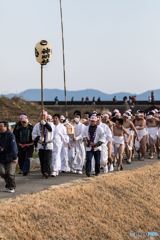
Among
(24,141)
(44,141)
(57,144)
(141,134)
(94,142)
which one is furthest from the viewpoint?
(141,134)

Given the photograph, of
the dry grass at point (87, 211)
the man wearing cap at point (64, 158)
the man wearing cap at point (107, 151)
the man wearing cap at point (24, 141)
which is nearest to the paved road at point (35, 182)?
the man wearing cap at point (24, 141)

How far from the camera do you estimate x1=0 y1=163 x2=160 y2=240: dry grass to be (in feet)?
36.0

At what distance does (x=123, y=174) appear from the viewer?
1609 cm

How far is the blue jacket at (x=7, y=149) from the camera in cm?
1291

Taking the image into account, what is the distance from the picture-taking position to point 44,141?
625 inches

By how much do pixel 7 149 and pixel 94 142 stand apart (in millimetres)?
3609

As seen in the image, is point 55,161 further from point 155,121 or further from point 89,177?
point 155,121

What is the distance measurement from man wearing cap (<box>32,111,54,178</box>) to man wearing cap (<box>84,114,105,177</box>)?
0.96 m

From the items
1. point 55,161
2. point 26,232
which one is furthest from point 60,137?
A: point 26,232

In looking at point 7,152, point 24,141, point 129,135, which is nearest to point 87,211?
point 7,152

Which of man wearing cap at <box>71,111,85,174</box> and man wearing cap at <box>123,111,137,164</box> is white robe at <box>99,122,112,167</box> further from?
man wearing cap at <box>123,111,137,164</box>

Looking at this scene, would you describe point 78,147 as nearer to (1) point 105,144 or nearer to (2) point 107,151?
(2) point 107,151

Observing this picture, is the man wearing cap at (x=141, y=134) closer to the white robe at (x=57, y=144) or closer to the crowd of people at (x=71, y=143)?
the crowd of people at (x=71, y=143)

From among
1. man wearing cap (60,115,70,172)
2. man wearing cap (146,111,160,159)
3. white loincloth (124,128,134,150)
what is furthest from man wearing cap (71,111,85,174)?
man wearing cap (146,111,160,159)
